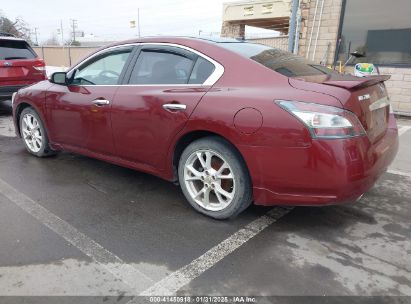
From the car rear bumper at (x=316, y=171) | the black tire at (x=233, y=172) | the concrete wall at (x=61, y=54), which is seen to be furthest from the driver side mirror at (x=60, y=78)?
the concrete wall at (x=61, y=54)

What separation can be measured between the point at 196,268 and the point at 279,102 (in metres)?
1.30

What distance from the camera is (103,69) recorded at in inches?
158

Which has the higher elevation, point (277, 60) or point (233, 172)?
point (277, 60)

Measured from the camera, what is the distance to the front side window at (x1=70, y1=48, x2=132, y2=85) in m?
3.83

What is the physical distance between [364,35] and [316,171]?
306 inches

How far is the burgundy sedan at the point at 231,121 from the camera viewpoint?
2.61 metres

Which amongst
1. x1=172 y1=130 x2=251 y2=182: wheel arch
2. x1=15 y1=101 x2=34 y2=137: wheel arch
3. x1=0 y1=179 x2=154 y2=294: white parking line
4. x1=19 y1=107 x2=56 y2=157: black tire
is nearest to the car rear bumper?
x1=172 y1=130 x2=251 y2=182: wheel arch

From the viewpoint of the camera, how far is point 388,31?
28.8 ft

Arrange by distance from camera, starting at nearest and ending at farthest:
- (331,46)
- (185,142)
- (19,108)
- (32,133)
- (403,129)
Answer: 1. (185,142)
2. (32,133)
3. (19,108)
4. (403,129)
5. (331,46)

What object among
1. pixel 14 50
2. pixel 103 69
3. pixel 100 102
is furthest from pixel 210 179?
pixel 14 50

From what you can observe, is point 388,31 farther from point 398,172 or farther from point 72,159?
point 72,159

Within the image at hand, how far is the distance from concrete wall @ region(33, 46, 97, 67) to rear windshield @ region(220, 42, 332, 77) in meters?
25.1

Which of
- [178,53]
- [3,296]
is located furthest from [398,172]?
[3,296]

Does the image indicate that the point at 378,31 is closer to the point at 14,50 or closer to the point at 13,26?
the point at 14,50
